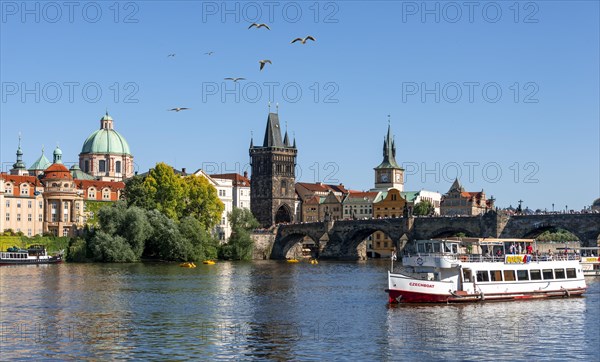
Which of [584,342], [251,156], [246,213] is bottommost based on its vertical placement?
[584,342]

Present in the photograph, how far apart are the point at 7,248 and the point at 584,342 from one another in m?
98.6

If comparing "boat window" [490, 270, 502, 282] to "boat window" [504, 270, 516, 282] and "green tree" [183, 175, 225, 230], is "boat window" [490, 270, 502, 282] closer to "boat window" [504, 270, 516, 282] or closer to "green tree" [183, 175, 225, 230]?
"boat window" [504, 270, 516, 282]

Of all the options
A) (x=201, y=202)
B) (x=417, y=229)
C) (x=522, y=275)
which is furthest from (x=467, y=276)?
(x=417, y=229)

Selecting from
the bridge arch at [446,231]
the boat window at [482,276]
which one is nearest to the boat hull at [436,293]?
the boat window at [482,276]

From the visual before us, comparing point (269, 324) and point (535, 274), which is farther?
point (535, 274)

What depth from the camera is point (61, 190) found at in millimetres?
152625

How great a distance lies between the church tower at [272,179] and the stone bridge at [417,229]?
20184 millimetres

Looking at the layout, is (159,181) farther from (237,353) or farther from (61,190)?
(237,353)

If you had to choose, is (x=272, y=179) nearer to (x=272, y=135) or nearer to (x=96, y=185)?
(x=272, y=135)

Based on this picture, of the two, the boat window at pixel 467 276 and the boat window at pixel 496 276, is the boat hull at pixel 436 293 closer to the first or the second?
the boat window at pixel 496 276

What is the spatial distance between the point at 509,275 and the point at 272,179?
12263 centimetres

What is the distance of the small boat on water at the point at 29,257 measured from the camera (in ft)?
395

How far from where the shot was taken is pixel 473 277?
2766 inches

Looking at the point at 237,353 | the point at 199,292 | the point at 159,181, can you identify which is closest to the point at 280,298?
the point at 199,292
